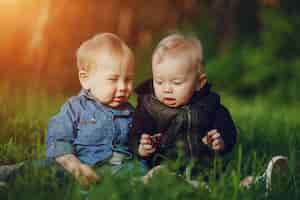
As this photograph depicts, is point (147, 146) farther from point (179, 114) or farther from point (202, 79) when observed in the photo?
point (202, 79)

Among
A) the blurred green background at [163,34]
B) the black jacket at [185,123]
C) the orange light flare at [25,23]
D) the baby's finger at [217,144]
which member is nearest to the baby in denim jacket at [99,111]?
the black jacket at [185,123]

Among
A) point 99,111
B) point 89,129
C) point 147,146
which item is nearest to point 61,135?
point 89,129

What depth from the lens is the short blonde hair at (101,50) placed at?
12.2ft

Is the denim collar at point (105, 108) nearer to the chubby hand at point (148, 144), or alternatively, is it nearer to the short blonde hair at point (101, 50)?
the short blonde hair at point (101, 50)

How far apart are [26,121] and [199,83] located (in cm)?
144

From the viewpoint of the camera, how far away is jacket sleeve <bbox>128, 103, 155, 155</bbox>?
369 centimetres

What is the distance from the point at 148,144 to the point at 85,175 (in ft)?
1.53

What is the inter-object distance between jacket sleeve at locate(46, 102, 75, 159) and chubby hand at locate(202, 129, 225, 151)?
759 mm

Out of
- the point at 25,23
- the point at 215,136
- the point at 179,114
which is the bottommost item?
the point at 215,136

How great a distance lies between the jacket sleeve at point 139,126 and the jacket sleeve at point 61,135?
0.34m

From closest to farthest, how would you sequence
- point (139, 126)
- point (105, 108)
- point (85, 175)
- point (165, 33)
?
point (85, 175) → point (139, 126) → point (105, 108) → point (165, 33)

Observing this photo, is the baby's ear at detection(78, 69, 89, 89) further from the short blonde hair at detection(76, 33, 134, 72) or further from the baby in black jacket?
the baby in black jacket

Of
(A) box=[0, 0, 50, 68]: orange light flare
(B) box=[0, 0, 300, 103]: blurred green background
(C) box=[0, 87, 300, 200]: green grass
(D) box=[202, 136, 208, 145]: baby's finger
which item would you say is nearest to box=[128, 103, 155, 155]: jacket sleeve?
(D) box=[202, 136, 208, 145]: baby's finger

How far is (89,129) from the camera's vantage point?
373 centimetres
